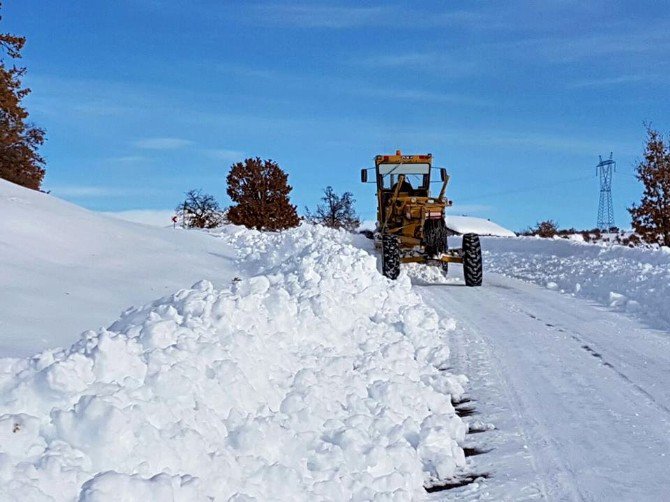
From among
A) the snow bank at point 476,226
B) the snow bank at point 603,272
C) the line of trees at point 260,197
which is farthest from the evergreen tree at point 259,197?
the snow bank at point 476,226

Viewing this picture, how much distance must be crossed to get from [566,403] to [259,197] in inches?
1836

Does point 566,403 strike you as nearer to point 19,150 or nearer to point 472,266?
point 472,266

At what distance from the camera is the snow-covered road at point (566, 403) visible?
14.2 ft

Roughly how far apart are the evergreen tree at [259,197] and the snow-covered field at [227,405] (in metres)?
43.0

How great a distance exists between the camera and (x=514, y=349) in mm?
8203

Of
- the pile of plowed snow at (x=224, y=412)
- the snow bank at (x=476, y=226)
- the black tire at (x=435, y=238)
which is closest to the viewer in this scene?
the pile of plowed snow at (x=224, y=412)

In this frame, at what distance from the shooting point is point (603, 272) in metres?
15.5

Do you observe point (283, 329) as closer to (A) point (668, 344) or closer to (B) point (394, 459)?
(B) point (394, 459)

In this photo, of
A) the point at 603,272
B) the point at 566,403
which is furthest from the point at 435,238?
the point at 566,403

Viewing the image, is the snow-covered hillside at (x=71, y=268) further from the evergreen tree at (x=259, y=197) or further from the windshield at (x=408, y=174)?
the evergreen tree at (x=259, y=197)

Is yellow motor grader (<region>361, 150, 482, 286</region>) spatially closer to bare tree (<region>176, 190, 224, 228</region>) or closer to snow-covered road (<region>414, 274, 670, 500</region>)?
snow-covered road (<region>414, 274, 670, 500</region>)

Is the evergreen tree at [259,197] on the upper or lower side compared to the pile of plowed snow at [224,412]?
upper

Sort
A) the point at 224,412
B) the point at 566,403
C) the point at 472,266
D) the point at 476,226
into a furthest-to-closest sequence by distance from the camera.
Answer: the point at 476,226, the point at 472,266, the point at 566,403, the point at 224,412

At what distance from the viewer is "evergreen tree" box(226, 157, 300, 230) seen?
51.1 metres
